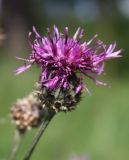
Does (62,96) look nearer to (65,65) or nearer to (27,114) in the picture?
(65,65)

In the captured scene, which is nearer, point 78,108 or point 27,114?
point 27,114

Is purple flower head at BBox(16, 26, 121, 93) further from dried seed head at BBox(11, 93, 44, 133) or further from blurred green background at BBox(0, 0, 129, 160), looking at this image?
dried seed head at BBox(11, 93, 44, 133)

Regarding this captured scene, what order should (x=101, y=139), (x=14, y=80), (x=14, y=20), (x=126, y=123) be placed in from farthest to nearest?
(x=14, y=20) → (x=14, y=80) → (x=126, y=123) → (x=101, y=139)

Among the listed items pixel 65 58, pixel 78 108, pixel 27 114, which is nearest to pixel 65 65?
pixel 65 58

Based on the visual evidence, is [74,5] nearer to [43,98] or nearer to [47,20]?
[47,20]

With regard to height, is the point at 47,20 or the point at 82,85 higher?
the point at 82,85

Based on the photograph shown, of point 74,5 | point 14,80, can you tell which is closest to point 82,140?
point 14,80

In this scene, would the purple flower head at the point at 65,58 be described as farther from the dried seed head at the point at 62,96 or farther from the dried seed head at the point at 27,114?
the dried seed head at the point at 27,114
